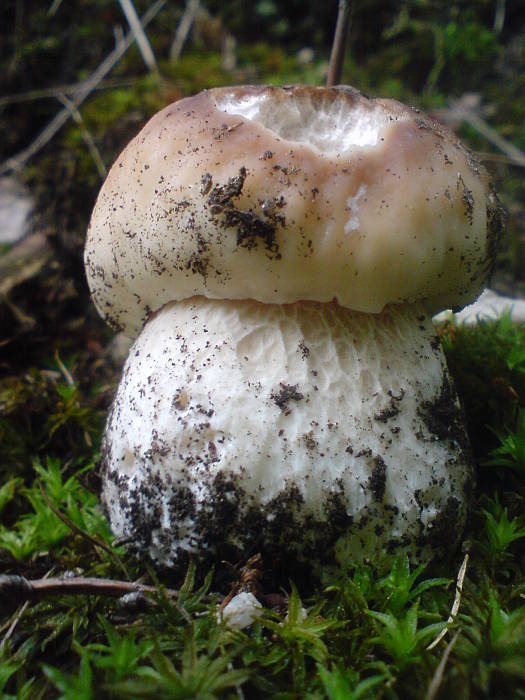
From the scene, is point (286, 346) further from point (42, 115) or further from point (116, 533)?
point (42, 115)

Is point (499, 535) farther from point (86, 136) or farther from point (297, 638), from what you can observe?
point (86, 136)

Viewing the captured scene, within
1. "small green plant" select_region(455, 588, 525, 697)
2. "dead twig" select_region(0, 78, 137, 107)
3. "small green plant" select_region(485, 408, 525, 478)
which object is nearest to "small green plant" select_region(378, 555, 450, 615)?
"small green plant" select_region(455, 588, 525, 697)

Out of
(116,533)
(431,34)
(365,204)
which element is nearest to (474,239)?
(365,204)

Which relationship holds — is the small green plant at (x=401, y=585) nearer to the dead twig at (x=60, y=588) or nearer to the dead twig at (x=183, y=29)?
the dead twig at (x=60, y=588)

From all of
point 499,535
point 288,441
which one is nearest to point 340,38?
point 288,441

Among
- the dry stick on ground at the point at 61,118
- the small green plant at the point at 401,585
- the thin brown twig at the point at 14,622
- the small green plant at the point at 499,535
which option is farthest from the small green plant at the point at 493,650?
the dry stick on ground at the point at 61,118
